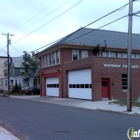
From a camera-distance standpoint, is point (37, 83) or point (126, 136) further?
point (37, 83)

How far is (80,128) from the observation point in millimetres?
11023

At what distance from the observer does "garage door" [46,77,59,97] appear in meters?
36.9

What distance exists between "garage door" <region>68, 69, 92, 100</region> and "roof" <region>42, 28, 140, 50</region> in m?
4.24

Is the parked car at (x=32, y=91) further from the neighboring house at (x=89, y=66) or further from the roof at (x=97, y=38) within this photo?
the roof at (x=97, y=38)

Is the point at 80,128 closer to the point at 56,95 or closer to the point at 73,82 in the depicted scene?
the point at 73,82

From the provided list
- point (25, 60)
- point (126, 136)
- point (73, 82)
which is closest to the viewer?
point (126, 136)

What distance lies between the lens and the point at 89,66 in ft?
94.0

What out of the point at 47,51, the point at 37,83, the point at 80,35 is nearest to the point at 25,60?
the point at 37,83

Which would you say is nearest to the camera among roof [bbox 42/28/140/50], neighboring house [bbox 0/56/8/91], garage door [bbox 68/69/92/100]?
garage door [bbox 68/69/92/100]

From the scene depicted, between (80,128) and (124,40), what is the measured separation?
2927 cm

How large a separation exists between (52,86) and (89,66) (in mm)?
11046

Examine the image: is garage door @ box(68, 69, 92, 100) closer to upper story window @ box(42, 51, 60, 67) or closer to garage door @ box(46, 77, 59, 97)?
upper story window @ box(42, 51, 60, 67)

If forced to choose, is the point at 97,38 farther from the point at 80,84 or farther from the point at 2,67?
the point at 2,67

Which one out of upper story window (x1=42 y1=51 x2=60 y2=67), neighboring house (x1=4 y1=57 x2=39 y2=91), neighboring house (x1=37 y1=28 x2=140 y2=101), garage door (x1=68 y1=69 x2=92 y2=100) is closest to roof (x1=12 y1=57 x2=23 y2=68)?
neighboring house (x1=4 y1=57 x2=39 y2=91)
